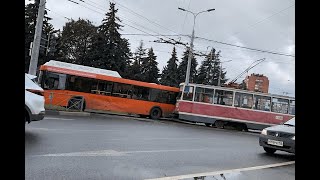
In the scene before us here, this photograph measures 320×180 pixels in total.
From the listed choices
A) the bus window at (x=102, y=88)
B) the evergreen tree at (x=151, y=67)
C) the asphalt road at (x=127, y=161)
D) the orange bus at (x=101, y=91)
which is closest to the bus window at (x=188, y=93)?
the orange bus at (x=101, y=91)

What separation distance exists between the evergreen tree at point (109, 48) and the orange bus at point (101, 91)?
23.9 metres

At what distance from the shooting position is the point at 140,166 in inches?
288

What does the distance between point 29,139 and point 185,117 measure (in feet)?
54.1

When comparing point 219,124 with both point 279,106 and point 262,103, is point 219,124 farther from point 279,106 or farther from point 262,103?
point 279,106

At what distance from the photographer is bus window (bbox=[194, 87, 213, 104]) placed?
24797 millimetres

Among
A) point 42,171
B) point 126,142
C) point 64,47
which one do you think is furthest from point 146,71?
point 42,171

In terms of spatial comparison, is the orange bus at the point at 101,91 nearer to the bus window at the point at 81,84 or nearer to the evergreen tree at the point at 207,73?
the bus window at the point at 81,84

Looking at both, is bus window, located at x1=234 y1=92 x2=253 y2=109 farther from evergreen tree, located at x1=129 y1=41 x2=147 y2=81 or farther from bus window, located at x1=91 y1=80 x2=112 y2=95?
evergreen tree, located at x1=129 y1=41 x2=147 y2=81

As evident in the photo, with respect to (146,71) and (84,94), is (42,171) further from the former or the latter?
(146,71)

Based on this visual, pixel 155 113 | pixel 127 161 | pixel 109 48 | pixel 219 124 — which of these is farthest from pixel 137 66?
pixel 127 161

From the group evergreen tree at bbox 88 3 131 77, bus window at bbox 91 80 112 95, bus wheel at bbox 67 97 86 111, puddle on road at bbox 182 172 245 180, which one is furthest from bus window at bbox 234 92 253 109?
evergreen tree at bbox 88 3 131 77

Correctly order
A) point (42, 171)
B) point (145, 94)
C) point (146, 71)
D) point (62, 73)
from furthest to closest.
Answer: point (146, 71), point (145, 94), point (62, 73), point (42, 171)

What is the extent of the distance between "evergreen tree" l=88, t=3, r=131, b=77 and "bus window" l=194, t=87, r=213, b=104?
26.2 m

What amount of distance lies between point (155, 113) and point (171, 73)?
36.4m
